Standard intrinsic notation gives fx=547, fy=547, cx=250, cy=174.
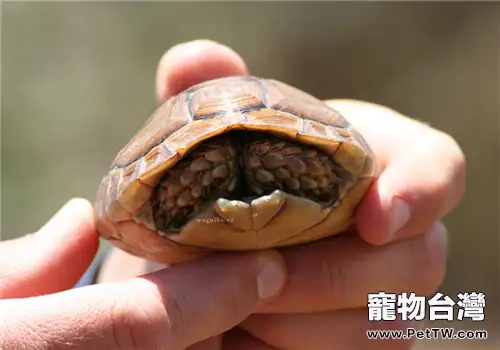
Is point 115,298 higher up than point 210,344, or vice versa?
point 115,298

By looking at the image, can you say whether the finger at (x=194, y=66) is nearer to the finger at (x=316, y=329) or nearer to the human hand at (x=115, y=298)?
the human hand at (x=115, y=298)

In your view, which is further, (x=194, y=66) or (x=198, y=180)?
(x=194, y=66)

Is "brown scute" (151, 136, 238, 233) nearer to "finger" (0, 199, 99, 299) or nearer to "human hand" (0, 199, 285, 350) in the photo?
"human hand" (0, 199, 285, 350)

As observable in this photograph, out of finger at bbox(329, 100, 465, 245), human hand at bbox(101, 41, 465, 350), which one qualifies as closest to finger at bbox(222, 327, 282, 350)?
human hand at bbox(101, 41, 465, 350)

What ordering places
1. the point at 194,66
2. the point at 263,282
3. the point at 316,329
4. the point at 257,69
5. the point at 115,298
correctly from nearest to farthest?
the point at 115,298
the point at 263,282
the point at 316,329
the point at 194,66
the point at 257,69

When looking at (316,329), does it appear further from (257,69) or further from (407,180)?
(257,69)

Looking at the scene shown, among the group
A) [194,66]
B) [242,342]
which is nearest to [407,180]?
[242,342]
